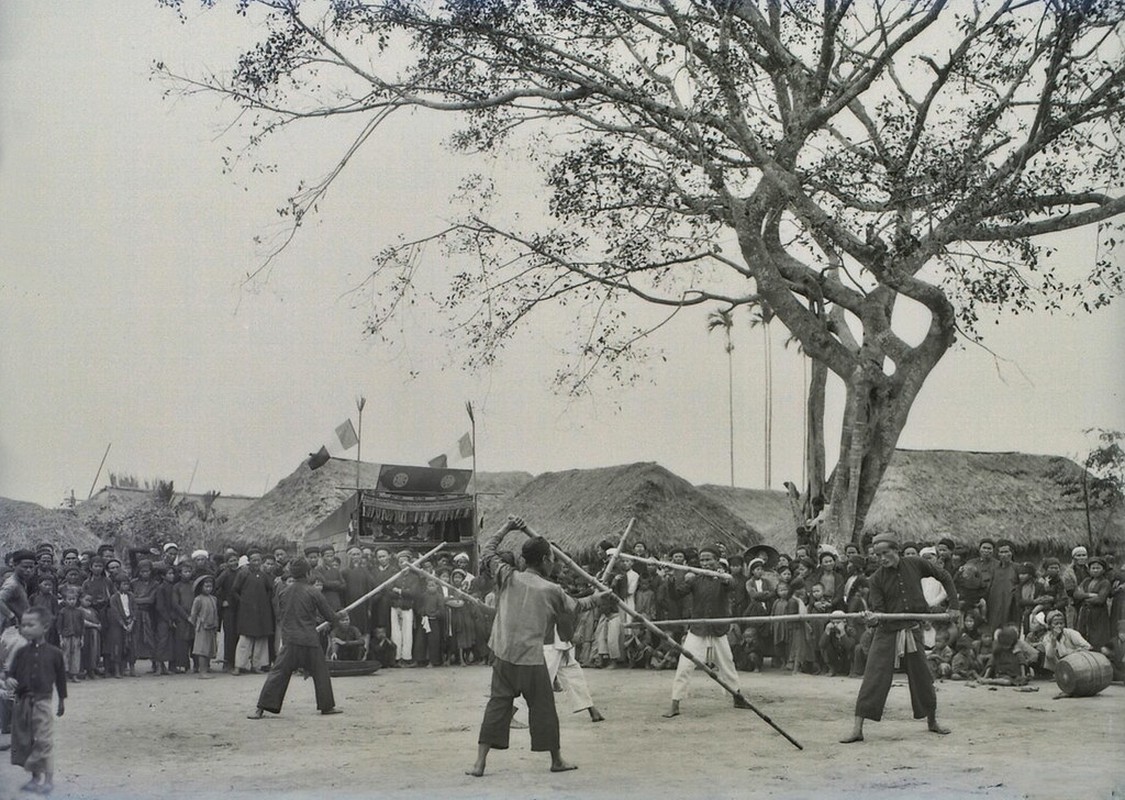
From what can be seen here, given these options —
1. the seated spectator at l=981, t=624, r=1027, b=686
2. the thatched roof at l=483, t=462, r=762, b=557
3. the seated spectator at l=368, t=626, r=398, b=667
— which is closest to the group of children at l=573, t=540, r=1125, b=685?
the seated spectator at l=981, t=624, r=1027, b=686

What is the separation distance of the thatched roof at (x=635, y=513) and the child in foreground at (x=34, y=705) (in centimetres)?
1276

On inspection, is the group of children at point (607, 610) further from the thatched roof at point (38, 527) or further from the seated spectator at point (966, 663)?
the thatched roof at point (38, 527)

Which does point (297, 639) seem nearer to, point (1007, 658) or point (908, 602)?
point (908, 602)

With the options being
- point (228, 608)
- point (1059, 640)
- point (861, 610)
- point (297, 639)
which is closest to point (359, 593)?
point (228, 608)

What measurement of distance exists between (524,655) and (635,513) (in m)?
12.5

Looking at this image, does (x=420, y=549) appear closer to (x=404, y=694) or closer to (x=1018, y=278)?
(x=404, y=694)

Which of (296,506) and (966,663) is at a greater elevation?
(296,506)

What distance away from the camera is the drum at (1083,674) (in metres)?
11.3

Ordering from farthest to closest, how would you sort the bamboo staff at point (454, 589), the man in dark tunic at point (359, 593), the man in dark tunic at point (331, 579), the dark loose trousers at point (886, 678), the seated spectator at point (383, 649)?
the seated spectator at point (383, 649) → the man in dark tunic at point (359, 593) → the man in dark tunic at point (331, 579) → the dark loose trousers at point (886, 678) → the bamboo staff at point (454, 589)

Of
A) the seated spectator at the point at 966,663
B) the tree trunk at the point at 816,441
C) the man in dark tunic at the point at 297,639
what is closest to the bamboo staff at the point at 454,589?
the man in dark tunic at the point at 297,639

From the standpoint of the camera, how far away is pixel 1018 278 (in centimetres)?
1423

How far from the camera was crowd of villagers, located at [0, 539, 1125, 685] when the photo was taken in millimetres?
13047

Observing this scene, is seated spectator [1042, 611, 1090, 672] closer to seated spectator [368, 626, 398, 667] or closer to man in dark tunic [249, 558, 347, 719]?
man in dark tunic [249, 558, 347, 719]

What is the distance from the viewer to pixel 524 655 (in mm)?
7949
